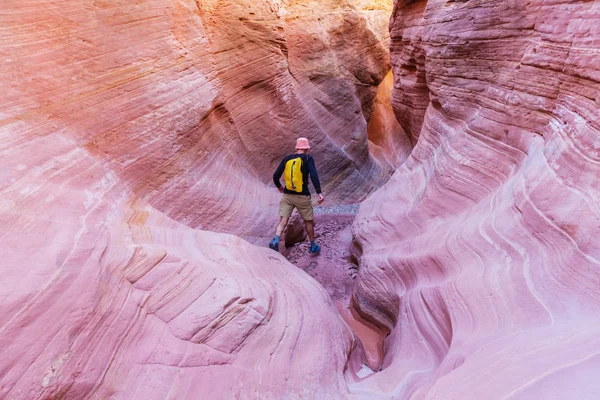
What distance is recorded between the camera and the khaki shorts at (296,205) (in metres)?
5.98

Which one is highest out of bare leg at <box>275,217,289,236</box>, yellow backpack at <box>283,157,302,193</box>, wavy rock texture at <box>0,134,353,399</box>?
wavy rock texture at <box>0,134,353,399</box>

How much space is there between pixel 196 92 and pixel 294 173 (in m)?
2.02

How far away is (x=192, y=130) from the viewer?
5.74 metres

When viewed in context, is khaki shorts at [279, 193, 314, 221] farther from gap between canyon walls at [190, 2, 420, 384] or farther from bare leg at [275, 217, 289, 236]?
gap between canyon walls at [190, 2, 420, 384]

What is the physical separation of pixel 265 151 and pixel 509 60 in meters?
4.91

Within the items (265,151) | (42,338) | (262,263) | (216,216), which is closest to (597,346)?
(42,338)

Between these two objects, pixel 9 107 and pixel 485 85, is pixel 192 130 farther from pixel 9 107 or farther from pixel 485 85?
pixel 485 85

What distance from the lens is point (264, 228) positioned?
657 centimetres

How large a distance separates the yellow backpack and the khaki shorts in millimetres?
198

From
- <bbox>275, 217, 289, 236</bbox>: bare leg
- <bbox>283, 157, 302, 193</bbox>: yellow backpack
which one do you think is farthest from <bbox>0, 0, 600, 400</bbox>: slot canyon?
<bbox>283, 157, 302, 193</bbox>: yellow backpack

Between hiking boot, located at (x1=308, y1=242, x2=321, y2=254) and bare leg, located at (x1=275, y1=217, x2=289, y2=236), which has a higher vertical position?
bare leg, located at (x1=275, y1=217, x2=289, y2=236)

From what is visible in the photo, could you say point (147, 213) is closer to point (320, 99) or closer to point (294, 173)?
point (294, 173)

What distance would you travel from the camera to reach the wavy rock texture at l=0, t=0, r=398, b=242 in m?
4.05

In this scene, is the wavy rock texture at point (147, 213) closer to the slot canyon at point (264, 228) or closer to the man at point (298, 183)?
the slot canyon at point (264, 228)
